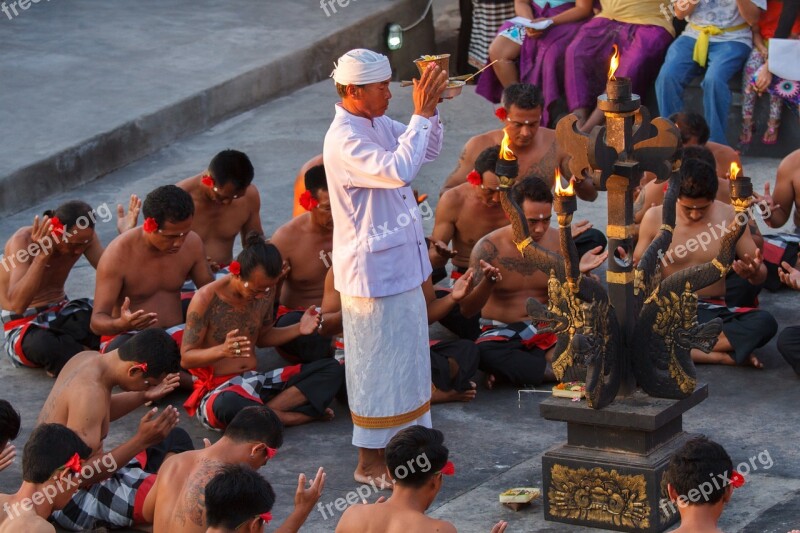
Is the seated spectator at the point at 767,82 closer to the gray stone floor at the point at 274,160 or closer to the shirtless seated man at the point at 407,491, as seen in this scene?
the gray stone floor at the point at 274,160

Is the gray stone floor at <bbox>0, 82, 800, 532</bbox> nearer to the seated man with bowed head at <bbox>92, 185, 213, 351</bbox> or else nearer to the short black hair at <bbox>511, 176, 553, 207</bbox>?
the seated man with bowed head at <bbox>92, 185, 213, 351</bbox>

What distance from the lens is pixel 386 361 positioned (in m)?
7.08

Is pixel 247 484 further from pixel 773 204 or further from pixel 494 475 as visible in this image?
pixel 773 204

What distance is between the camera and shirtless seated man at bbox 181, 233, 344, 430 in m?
8.01

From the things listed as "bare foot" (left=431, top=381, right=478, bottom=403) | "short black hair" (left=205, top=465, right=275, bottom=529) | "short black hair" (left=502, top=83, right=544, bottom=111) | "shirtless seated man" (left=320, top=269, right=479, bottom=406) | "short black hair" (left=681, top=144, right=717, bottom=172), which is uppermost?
"short black hair" (left=502, top=83, right=544, bottom=111)

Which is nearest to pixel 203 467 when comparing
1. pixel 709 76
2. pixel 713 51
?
pixel 709 76

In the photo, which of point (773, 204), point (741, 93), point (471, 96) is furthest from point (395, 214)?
point (471, 96)

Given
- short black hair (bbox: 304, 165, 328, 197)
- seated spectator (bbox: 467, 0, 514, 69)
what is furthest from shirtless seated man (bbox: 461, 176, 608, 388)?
seated spectator (bbox: 467, 0, 514, 69)

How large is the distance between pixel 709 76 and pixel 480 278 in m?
4.09

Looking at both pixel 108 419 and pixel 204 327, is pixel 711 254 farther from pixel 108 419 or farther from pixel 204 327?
pixel 108 419

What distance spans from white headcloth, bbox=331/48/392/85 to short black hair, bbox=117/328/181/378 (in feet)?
4.71

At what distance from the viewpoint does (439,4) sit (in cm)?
1694

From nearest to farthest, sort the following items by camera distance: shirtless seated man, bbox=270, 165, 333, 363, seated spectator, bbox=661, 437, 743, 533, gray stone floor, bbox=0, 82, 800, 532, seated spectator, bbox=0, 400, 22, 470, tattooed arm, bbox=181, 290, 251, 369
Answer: seated spectator, bbox=661, 437, 743, 533 → seated spectator, bbox=0, 400, 22, 470 → gray stone floor, bbox=0, 82, 800, 532 → tattooed arm, bbox=181, 290, 251, 369 → shirtless seated man, bbox=270, 165, 333, 363

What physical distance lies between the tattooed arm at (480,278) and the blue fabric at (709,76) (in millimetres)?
3638
